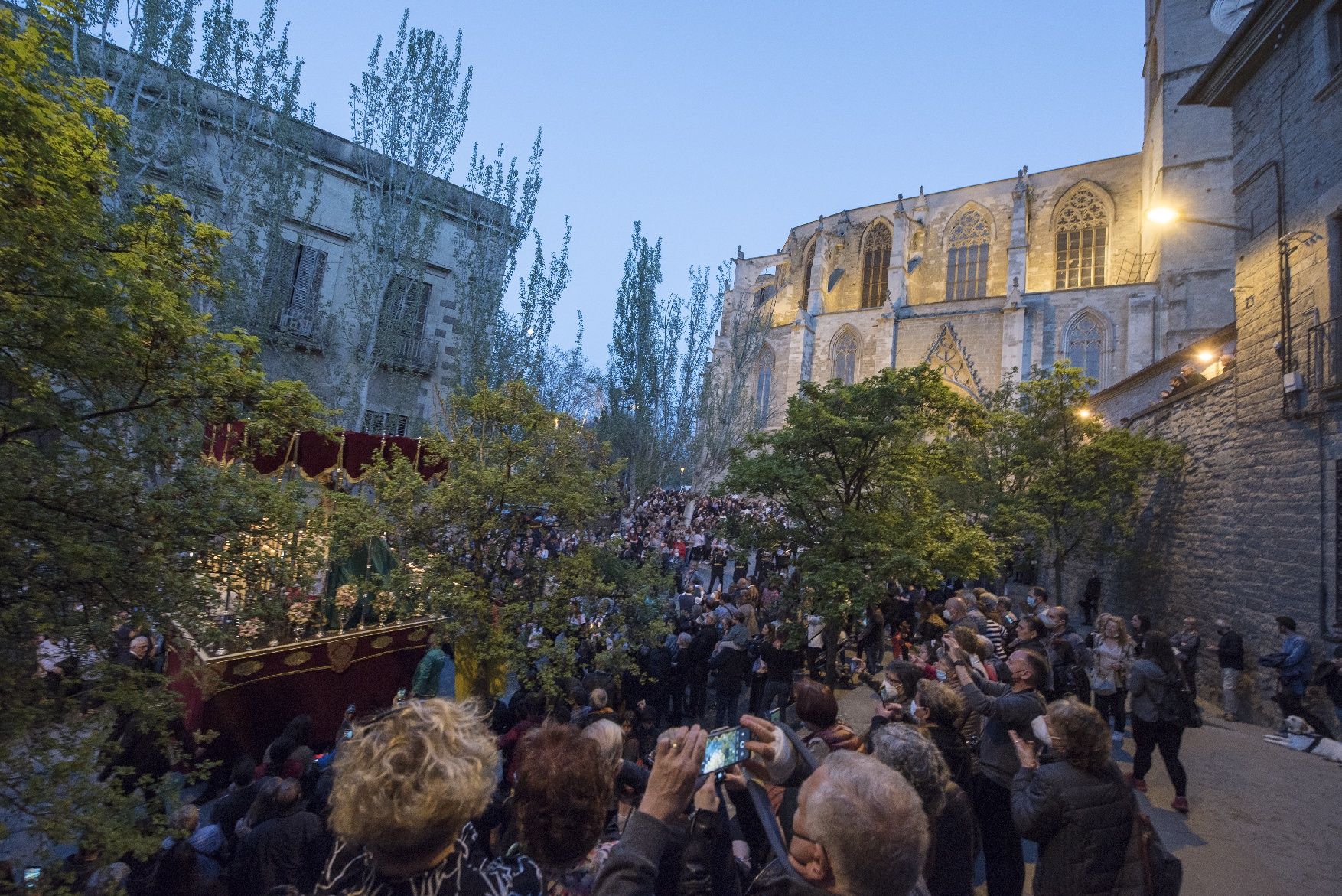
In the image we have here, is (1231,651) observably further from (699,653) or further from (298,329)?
(298,329)

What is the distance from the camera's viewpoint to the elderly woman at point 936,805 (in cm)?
232

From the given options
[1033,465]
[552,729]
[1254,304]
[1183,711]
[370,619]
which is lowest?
[370,619]

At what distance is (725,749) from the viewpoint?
5.67ft

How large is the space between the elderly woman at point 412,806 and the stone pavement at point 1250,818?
3.98 m

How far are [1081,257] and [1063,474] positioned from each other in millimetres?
22201

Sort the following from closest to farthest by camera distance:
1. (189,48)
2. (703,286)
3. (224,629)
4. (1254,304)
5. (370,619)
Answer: (224,629)
(370,619)
(1254,304)
(189,48)
(703,286)

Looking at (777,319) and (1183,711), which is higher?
(777,319)

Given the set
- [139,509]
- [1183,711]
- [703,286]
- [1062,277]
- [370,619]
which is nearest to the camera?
[139,509]

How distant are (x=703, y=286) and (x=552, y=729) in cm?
2390

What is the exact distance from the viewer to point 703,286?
80.4 ft

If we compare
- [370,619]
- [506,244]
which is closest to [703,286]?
[506,244]

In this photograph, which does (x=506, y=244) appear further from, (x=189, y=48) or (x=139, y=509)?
(x=139, y=509)

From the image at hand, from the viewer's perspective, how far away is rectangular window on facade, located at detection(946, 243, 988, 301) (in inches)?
1225

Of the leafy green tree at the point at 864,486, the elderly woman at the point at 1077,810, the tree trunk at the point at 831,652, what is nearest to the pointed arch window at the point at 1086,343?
the leafy green tree at the point at 864,486
